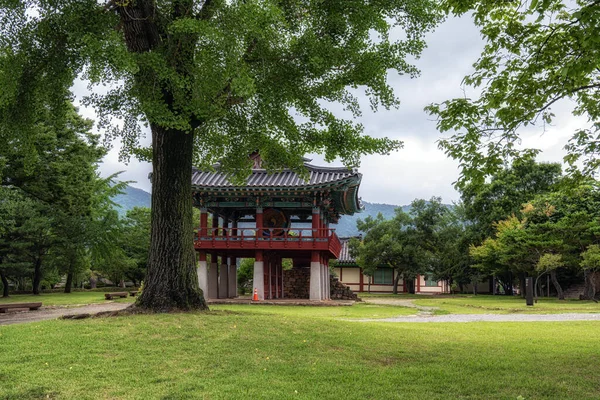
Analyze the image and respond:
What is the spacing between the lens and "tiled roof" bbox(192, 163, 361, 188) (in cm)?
2314

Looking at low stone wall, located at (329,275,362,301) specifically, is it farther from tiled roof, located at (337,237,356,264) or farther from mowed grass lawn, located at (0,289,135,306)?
tiled roof, located at (337,237,356,264)

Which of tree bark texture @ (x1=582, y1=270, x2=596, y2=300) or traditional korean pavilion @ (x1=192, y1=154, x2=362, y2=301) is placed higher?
traditional korean pavilion @ (x1=192, y1=154, x2=362, y2=301)

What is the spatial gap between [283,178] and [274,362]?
1758cm

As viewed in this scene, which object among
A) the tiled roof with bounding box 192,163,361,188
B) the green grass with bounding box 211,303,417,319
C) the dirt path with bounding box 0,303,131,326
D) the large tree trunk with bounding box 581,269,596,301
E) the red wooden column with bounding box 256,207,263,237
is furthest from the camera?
the large tree trunk with bounding box 581,269,596,301

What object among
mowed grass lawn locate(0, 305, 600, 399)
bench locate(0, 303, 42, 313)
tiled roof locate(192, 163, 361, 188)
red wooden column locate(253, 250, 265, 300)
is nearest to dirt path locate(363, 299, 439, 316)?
red wooden column locate(253, 250, 265, 300)

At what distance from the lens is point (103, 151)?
79.5 feet

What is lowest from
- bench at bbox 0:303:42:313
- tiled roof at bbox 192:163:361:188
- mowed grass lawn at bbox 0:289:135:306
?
mowed grass lawn at bbox 0:289:135:306

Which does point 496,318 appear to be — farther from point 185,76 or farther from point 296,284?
point 296,284

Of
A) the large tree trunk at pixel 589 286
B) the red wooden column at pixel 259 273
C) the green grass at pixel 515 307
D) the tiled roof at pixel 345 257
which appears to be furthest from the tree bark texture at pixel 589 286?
the tiled roof at pixel 345 257

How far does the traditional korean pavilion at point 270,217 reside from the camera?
23.4 meters

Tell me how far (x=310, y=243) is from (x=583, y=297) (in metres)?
16.4

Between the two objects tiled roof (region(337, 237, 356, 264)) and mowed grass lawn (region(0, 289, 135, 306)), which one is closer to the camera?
mowed grass lawn (region(0, 289, 135, 306))

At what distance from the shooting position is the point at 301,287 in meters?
28.0

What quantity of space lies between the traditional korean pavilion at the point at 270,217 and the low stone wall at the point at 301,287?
1.34 metres
